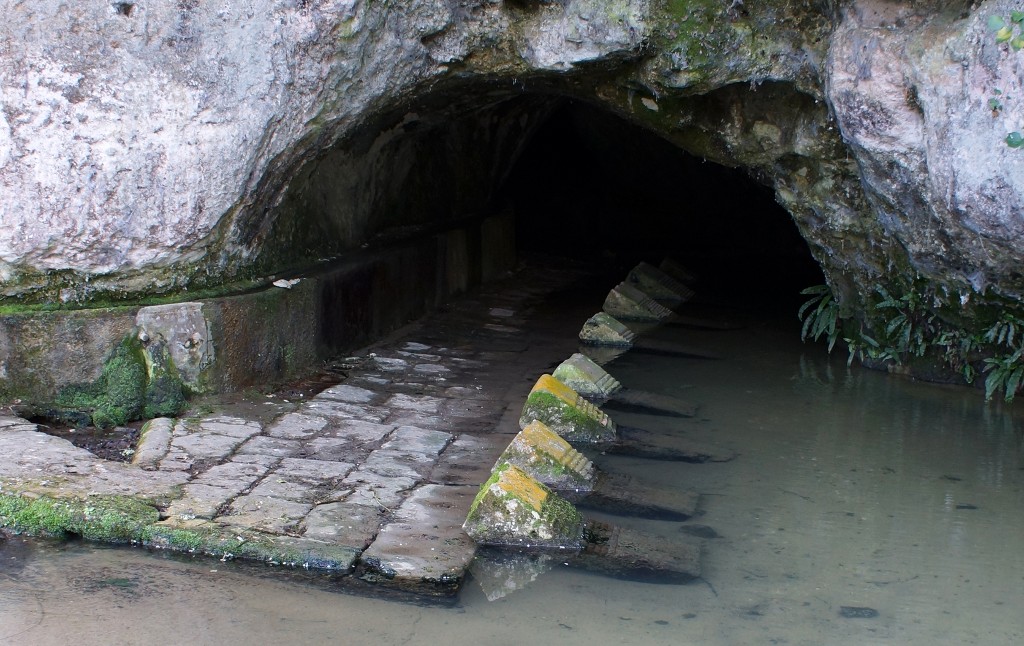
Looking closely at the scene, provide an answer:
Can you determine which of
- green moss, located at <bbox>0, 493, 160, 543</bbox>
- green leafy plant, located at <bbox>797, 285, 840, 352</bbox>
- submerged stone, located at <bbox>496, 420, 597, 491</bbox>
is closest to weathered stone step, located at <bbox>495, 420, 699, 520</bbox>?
submerged stone, located at <bbox>496, 420, 597, 491</bbox>

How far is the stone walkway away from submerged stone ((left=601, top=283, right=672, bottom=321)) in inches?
124

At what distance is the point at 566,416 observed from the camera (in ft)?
19.8

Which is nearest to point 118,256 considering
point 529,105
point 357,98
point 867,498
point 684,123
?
point 357,98

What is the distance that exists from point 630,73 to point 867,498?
3.17 m

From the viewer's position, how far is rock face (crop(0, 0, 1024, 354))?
5113mm

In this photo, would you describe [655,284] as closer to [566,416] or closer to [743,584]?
[566,416]

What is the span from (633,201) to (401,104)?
31.4 ft

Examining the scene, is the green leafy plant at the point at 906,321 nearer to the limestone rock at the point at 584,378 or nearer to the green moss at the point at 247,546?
the limestone rock at the point at 584,378

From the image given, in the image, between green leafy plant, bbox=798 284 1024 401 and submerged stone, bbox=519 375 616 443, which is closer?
submerged stone, bbox=519 375 616 443

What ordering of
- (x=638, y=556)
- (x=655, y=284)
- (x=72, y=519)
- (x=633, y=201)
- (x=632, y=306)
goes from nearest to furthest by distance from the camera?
(x=72, y=519)
(x=638, y=556)
(x=632, y=306)
(x=655, y=284)
(x=633, y=201)

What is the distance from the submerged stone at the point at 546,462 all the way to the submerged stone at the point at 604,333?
3713 millimetres

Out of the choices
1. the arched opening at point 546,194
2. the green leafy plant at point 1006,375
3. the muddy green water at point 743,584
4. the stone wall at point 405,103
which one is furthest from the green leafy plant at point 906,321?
the arched opening at point 546,194

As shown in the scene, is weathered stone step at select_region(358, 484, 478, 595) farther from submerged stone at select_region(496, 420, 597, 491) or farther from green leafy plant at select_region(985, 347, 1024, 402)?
green leafy plant at select_region(985, 347, 1024, 402)

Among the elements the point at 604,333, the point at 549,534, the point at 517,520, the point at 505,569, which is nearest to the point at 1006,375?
the point at 604,333
